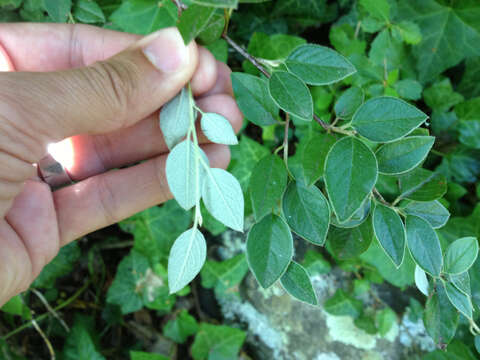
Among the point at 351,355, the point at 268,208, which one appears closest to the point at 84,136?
the point at 268,208

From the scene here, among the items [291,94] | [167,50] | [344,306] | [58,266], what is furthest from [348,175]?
[58,266]

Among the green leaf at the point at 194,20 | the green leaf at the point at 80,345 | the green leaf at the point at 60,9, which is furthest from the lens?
the green leaf at the point at 80,345

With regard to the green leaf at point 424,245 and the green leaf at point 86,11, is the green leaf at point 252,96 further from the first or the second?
the green leaf at point 86,11

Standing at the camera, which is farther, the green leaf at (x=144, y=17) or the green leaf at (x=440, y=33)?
the green leaf at (x=440, y=33)

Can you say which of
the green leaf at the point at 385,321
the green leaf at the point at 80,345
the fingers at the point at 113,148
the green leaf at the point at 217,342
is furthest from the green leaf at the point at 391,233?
the green leaf at the point at 80,345

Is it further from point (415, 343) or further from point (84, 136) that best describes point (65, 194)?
point (415, 343)
